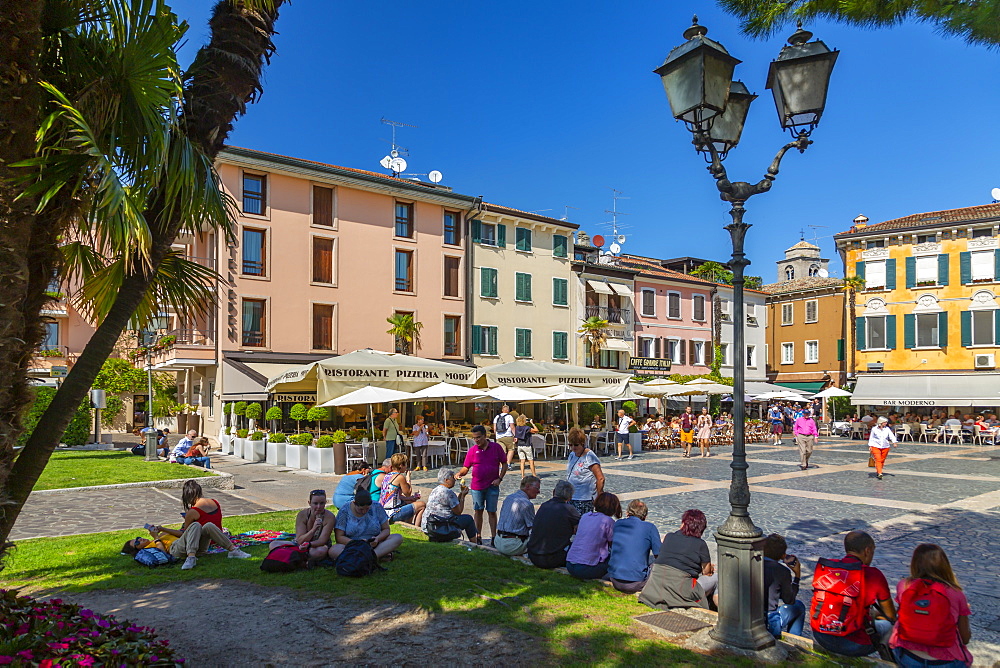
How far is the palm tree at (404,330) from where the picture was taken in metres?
32.5

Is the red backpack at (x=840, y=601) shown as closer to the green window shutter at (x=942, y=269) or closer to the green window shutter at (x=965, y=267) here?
the green window shutter at (x=965, y=267)

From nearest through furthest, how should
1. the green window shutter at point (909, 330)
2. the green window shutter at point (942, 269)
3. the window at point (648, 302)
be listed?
the green window shutter at point (942, 269)
the green window shutter at point (909, 330)
the window at point (648, 302)

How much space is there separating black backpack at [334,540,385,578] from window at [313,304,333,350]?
80.2ft

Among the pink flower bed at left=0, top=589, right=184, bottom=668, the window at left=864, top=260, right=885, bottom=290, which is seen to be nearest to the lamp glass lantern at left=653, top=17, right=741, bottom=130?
the pink flower bed at left=0, top=589, right=184, bottom=668

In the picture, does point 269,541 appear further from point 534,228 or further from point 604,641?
point 534,228

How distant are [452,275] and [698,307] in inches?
717

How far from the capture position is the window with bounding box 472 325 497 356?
3597 cm

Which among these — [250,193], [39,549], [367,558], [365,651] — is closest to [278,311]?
[250,193]

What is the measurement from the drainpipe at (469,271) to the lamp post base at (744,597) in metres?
30.4

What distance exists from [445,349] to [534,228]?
853 centimetres

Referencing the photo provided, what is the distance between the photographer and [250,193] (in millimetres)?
29750

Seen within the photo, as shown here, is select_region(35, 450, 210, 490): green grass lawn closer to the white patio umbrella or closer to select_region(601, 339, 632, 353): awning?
the white patio umbrella

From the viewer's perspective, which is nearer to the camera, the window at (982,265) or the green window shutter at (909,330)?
the window at (982,265)

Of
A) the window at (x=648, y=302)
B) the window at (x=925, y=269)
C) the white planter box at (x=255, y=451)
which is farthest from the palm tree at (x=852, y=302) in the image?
the white planter box at (x=255, y=451)
